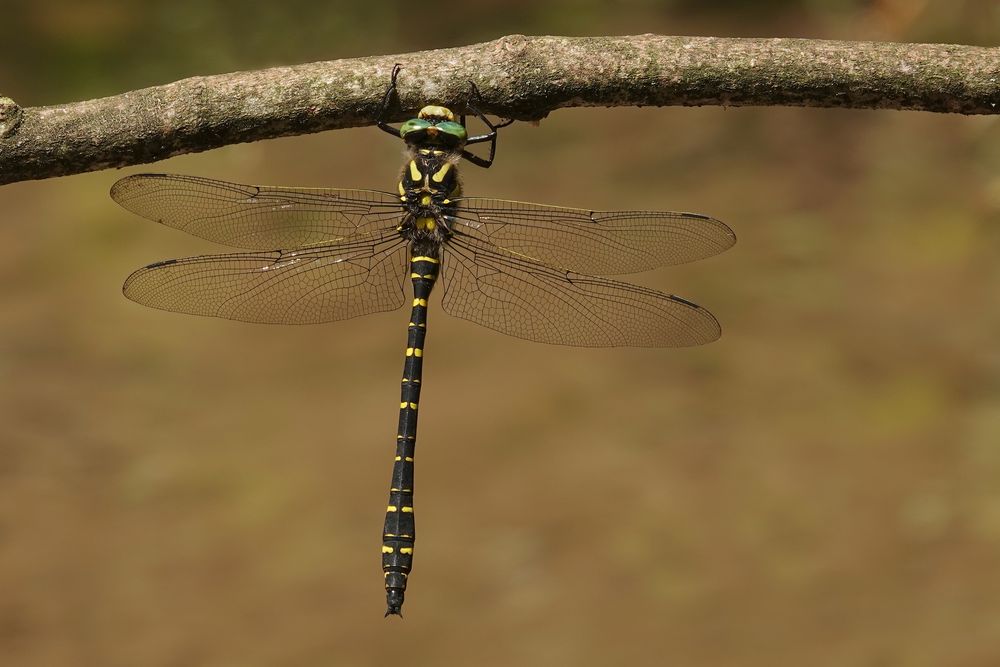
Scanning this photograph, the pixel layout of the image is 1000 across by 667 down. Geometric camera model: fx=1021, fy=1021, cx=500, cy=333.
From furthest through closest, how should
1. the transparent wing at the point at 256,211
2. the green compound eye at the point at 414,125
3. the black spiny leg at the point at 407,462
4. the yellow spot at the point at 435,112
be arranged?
the transparent wing at the point at 256,211
the black spiny leg at the point at 407,462
the green compound eye at the point at 414,125
the yellow spot at the point at 435,112

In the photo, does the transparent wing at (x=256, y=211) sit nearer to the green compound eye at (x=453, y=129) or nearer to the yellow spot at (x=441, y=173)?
the yellow spot at (x=441, y=173)

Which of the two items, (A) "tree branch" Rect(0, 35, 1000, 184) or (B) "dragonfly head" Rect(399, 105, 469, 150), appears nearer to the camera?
(A) "tree branch" Rect(0, 35, 1000, 184)

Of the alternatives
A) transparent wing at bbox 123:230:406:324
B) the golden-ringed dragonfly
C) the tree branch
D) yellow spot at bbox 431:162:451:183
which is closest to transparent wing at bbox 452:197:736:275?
the golden-ringed dragonfly

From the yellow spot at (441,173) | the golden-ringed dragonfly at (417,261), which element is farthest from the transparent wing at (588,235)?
the yellow spot at (441,173)

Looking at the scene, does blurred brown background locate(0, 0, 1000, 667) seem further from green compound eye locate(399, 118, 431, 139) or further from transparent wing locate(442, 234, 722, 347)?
green compound eye locate(399, 118, 431, 139)

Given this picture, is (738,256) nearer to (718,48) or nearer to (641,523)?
(641,523)

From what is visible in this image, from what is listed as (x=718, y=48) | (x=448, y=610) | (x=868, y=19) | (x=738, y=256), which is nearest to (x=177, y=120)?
(x=718, y=48)

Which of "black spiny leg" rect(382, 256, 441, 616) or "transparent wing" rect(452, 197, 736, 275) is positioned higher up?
"transparent wing" rect(452, 197, 736, 275)

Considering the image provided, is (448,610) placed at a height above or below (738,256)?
below
